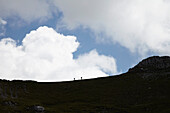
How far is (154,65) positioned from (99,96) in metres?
73.7

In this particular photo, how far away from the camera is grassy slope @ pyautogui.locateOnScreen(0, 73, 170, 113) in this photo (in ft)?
354

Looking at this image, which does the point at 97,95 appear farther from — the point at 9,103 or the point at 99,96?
the point at 9,103

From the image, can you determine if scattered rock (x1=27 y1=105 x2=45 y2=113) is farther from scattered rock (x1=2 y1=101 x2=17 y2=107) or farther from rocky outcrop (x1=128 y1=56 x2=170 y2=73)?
rocky outcrop (x1=128 y1=56 x2=170 y2=73)

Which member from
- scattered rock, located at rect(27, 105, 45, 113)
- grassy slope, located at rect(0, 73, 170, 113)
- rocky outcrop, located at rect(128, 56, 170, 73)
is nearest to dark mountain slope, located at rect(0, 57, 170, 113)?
grassy slope, located at rect(0, 73, 170, 113)

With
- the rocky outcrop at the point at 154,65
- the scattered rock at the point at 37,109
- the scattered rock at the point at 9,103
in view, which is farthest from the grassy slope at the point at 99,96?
the rocky outcrop at the point at 154,65

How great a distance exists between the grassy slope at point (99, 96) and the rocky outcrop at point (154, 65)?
18.2 m

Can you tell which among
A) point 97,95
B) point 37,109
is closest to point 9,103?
point 37,109

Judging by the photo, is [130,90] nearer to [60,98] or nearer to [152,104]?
[152,104]

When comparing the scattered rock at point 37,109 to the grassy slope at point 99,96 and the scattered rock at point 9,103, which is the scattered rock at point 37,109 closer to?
the grassy slope at point 99,96

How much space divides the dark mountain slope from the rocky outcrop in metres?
0.93

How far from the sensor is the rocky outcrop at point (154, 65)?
172750mm

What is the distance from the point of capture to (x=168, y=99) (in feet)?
378

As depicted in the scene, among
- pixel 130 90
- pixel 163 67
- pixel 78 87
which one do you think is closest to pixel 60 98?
pixel 78 87

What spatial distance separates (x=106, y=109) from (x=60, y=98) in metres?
38.0
